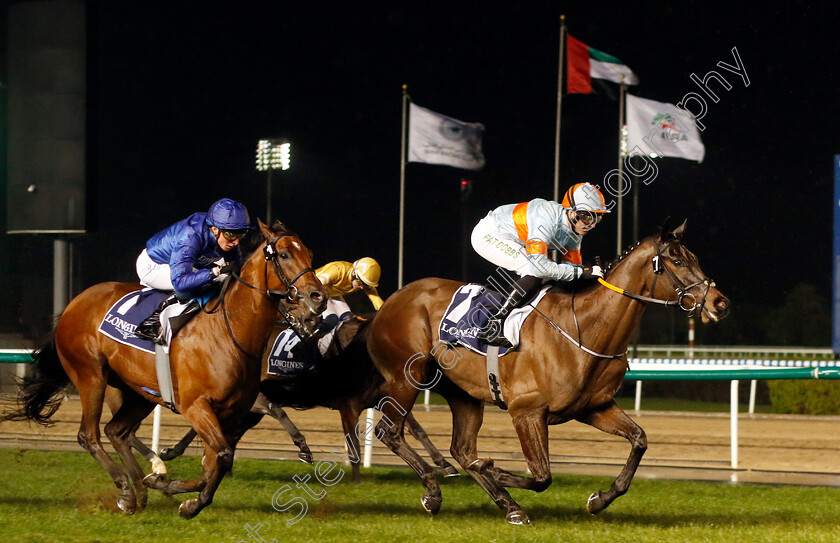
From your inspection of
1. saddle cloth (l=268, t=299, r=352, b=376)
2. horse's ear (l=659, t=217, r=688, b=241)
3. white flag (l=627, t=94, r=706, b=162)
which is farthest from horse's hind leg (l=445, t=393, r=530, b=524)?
white flag (l=627, t=94, r=706, b=162)

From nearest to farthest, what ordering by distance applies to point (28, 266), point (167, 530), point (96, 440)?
point (167, 530)
point (96, 440)
point (28, 266)

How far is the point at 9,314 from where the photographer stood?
17.7 metres

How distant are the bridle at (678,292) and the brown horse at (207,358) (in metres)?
1.46

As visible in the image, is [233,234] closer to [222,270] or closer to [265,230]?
[222,270]

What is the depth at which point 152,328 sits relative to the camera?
15.2 feet

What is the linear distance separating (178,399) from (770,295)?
23087 mm

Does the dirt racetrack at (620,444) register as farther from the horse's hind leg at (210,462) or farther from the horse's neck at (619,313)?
the horse's hind leg at (210,462)

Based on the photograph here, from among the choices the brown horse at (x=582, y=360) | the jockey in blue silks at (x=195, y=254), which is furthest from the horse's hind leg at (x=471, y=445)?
the jockey in blue silks at (x=195, y=254)

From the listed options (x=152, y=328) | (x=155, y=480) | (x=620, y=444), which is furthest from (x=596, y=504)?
(x=620, y=444)

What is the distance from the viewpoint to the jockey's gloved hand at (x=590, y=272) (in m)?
4.72

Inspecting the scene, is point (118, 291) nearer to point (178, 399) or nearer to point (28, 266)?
point (178, 399)

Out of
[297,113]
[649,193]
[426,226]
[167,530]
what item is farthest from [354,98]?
[167,530]

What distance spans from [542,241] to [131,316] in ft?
6.55

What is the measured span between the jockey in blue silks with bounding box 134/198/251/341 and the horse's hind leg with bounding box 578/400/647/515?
6.01 feet
